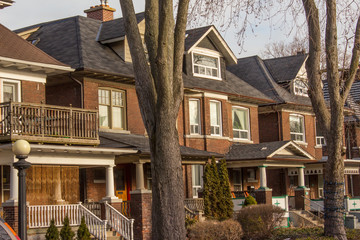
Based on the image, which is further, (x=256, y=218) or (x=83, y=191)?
(x=83, y=191)

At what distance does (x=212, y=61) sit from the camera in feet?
106

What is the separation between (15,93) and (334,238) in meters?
12.1

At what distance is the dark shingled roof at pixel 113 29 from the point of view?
2740cm

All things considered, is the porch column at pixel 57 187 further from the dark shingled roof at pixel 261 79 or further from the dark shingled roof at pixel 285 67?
the dark shingled roof at pixel 285 67

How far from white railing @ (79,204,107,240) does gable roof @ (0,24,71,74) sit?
17.2ft

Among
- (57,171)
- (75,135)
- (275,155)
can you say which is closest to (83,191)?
(57,171)

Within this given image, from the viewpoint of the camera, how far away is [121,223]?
22.2 meters

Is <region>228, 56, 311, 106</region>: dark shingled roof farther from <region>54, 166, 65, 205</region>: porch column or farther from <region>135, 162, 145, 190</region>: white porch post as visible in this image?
<region>54, 166, 65, 205</region>: porch column

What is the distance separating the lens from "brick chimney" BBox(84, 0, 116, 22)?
32.2 m

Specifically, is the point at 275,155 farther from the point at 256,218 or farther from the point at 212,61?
the point at 256,218

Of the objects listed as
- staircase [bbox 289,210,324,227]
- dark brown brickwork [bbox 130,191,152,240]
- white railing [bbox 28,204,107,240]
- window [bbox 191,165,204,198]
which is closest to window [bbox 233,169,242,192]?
window [bbox 191,165,204,198]

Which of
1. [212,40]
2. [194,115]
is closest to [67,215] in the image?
[194,115]

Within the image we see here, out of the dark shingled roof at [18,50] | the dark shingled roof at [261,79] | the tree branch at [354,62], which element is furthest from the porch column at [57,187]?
the dark shingled roof at [261,79]

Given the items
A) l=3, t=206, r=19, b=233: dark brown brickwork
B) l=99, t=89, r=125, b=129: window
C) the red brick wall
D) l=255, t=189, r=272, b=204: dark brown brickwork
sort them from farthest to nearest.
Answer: l=255, t=189, r=272, b=204: dark brown brickwork → l=99, t=89, r=125, b=129: window → the red brick wall → l=3, t=206, r=19, b=233: dark brown brickwork
